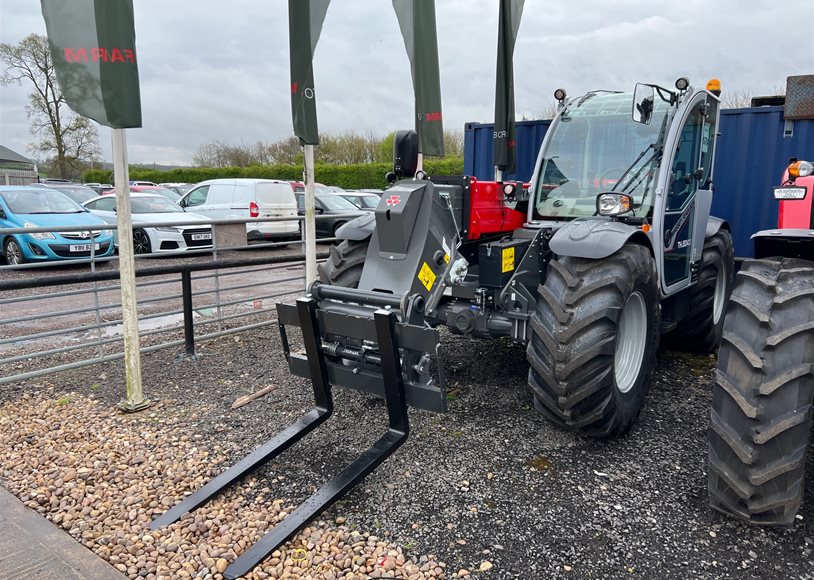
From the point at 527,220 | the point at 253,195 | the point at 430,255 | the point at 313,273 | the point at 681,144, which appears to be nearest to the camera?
the point at 430,255

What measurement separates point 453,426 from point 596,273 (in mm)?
1403

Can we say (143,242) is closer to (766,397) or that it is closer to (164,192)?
(164,192)

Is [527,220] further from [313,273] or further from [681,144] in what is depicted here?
[313,273]

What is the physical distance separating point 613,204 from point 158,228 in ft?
30.2

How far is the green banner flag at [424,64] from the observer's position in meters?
6.21

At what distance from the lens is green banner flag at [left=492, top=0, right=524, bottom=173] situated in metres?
6.58

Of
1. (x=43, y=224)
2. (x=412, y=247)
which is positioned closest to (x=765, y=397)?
(x=412, y=247)

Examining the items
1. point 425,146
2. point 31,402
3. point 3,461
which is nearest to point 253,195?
point 425,146

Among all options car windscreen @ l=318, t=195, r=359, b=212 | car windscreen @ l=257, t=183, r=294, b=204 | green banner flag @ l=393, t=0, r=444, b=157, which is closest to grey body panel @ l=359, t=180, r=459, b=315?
green banner flag @ l=393, t=0, r=444, b=157

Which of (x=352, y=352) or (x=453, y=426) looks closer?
(x=352, y=352)

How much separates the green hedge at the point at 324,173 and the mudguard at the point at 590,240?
62.4 feet

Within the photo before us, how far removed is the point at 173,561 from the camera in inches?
111

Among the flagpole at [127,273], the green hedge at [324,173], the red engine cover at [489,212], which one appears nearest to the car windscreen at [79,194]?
the green hedge at [324,173]

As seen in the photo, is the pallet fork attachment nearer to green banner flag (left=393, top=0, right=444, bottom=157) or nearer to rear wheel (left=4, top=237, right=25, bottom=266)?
green banner flag (left=393, top=0, right=444, bottom=157)
